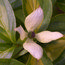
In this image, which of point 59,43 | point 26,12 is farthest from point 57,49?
point 26,12

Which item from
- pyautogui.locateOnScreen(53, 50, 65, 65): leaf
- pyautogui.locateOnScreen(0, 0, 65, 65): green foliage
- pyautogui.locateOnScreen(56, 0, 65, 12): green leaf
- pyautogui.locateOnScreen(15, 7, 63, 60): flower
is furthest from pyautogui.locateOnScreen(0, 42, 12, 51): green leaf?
pyautogui.locateOnScreen(56, 0, 65, 12): green leaf

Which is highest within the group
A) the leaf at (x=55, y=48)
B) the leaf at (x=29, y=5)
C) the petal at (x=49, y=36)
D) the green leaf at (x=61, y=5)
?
the leaf at (x=29, y=5)

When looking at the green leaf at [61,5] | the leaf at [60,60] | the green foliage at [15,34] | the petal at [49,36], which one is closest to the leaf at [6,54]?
the green foliage at [15,34]

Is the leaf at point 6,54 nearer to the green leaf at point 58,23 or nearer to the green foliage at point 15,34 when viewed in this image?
the green foliage at point 15,34

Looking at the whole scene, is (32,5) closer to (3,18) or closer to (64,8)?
(3,18)

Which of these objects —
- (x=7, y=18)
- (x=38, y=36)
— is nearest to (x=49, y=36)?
(x=38, y=36)
